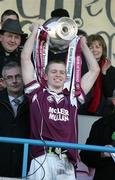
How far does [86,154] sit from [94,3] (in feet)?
11.9

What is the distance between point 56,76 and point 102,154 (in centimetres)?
84

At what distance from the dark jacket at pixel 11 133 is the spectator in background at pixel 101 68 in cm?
126

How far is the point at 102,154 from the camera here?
6.21m

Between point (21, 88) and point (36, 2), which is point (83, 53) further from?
point (36, 2)

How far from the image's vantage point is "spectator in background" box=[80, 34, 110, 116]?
23.8 feet

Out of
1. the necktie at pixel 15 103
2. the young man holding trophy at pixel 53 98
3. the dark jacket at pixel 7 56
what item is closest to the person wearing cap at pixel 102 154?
the young man holding trophy at pixel 53 98

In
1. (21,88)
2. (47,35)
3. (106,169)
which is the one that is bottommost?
(106,169)

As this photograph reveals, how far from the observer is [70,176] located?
5816 mm

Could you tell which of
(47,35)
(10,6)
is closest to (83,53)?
(47,35)

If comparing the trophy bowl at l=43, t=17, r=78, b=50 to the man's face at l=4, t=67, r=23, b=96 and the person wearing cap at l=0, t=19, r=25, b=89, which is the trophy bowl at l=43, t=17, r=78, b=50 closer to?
the man's face at l=4, t=67, r=23, b=96

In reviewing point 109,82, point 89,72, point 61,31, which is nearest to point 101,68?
point 109,82

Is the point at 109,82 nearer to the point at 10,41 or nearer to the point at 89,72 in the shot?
the point at 89,72

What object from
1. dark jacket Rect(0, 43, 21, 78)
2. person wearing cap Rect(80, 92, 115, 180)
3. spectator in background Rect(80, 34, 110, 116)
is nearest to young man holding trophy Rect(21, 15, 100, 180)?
person wearing cap Rect(80, 92, 115, 180)

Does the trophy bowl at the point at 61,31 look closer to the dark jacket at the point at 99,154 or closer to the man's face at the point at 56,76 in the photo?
the man's face at the point at 56,76
